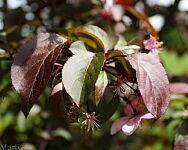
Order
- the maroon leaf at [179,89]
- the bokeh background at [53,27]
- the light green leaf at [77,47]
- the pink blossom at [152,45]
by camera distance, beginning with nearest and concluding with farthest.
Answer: the light green leaf at [77,47]
the pink blossom at [152,45]
the maroon leaf at [179,89]
the bokeh background at [53,27]

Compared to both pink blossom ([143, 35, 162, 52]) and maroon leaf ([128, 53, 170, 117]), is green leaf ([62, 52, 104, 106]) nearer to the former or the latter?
maroon leaf ([128, 53, 170, 117])

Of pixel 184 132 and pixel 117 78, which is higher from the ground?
pixel 117 78

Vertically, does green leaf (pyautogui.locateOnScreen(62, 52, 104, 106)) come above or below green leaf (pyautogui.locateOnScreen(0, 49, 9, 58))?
above

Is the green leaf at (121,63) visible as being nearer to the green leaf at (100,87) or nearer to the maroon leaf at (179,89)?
the green leaf at (100,87)

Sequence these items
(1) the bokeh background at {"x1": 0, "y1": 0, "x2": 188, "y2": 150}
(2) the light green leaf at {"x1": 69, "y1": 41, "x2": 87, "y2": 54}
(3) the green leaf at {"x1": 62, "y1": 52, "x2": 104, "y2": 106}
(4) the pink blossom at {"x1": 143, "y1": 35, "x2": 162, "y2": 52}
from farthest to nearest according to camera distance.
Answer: (1) the bokeh background at {"x1": 0, "y1": 0, "x2": 188, "y2": 150} → (4) the pink blossom at {"x1": 143, "y1": 35, "x2": 162, "y2": 52} → (2) the light green leaf at {"x1": 69, "y1": 41, "x2": 87, "y2": 54} → (3) the green leaf at {"x1": 62, "y1": 52, "x2": 104, "y2": 106}

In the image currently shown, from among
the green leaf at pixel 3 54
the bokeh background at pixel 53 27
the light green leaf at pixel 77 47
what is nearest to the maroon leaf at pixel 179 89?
the bokeh background at pixel 53 27

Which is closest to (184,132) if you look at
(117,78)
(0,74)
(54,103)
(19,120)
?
(117,78)

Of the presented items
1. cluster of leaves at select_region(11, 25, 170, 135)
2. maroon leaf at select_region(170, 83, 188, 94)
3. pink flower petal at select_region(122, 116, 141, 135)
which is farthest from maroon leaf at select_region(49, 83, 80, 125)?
maroon leaf at select_region(170, 83, 188, 94)

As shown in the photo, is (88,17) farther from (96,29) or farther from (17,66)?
(17,66)
